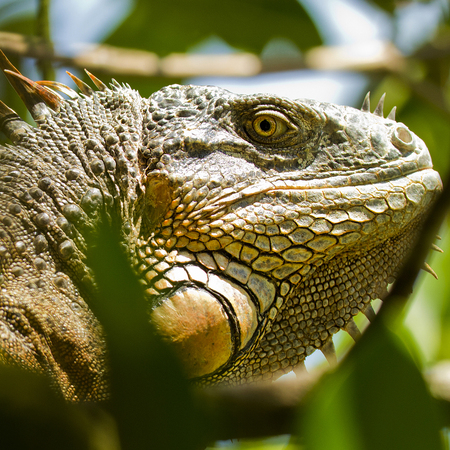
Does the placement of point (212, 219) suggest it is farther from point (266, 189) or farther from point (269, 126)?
point (269, 126)

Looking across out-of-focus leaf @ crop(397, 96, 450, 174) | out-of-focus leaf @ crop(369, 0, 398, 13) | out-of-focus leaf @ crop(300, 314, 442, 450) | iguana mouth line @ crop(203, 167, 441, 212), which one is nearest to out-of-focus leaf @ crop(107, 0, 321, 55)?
out-of-focus leaf @ crop(369, 0, 398, 13)

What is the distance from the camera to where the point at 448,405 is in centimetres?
331

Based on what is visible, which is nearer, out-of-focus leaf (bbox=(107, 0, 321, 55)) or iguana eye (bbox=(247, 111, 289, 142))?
iguana eye (bbox=(247, 111, 289, 142))

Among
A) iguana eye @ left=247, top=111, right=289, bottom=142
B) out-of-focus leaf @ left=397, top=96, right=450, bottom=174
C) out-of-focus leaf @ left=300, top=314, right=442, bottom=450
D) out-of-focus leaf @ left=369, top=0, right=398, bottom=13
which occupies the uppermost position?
out-of-focus leaf @ left=369, top=0, right=398, bottom=13

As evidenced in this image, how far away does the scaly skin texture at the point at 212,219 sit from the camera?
2.30 m

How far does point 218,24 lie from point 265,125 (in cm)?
338

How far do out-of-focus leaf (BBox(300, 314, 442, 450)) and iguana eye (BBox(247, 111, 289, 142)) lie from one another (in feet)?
5.07

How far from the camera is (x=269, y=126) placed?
9.04ft

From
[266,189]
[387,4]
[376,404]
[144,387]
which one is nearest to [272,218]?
[266,189]

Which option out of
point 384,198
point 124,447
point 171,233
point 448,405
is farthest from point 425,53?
point 124,447

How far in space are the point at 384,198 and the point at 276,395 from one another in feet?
5.08

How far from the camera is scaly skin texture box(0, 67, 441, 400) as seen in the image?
2.30 metres

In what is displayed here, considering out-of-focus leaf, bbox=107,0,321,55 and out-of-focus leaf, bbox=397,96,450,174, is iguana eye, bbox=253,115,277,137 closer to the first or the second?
out-of-focus leaf, bbox=397,96,450,174

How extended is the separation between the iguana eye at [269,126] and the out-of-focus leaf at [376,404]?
154 centimetres
